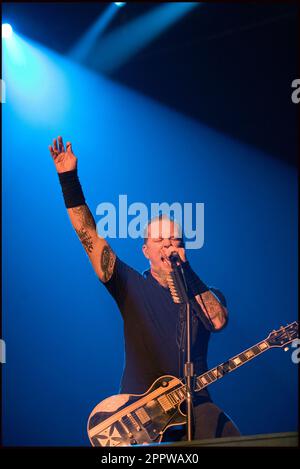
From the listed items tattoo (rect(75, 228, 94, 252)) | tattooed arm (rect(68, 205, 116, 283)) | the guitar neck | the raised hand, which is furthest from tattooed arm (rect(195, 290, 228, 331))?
the raised hand

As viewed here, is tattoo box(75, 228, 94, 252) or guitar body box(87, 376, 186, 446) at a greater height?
tattoo box(75, 228, 94, 252)

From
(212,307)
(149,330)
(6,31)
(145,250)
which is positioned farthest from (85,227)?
(6,31)

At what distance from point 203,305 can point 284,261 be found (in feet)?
2.23

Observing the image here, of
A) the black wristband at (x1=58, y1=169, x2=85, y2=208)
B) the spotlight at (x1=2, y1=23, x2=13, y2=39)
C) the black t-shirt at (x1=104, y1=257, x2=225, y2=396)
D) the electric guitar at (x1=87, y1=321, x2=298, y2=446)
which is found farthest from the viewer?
the spotlight at (x1=2, y1=23, x2=13, y2=39)

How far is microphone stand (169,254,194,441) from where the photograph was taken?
4418mm

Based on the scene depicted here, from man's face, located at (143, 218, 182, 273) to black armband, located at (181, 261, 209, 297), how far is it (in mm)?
128

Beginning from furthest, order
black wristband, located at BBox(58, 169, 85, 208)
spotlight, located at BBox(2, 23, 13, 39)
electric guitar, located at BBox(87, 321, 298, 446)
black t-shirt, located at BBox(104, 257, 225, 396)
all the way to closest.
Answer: spotlight, located at BBox(2, 23, 13, 39), black wristband, located at BBox(58, 169, 85, 208), black t-shirt, located at BBox(104, 257, 225, 396), electric guitar, located at BBox(87, 321, 298, 446)

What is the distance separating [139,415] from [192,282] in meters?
0.94

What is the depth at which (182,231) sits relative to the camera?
4.68 meters

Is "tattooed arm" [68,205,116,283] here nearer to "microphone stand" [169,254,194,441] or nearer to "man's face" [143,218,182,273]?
"man's face" [143,218,182,273]

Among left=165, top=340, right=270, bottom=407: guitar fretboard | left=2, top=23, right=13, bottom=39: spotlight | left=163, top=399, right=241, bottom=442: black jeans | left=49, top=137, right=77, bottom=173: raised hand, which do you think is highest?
left=2, top=23, right=13, bottom=39: spotlight

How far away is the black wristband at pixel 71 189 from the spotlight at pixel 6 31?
1.07 meters

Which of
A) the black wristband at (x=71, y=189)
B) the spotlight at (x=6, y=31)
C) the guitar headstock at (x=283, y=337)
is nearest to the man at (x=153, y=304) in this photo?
the black wristband at (x=71, y=189)

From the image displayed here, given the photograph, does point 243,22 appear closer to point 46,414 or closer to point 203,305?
point 203,305
